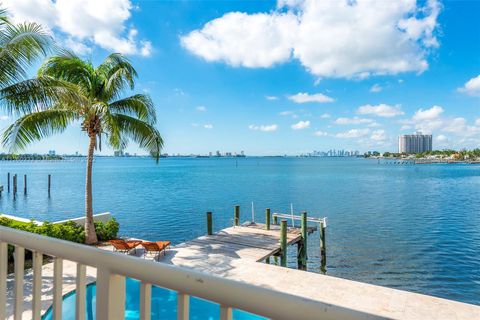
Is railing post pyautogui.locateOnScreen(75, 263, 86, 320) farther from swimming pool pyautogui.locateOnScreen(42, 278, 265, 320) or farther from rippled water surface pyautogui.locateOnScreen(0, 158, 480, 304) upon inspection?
rippled water surface pyautogui.locateOnScreen(0, 158, 480, 304)

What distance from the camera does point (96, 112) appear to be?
12.7 metres

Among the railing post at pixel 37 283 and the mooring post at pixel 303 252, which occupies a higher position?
the railing post at pixel 37 283

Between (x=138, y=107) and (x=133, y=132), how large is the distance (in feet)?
3.81

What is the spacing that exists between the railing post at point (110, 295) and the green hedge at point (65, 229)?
400 inches

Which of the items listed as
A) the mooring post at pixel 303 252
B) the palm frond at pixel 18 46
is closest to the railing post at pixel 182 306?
the palm frond at pixel 18 46

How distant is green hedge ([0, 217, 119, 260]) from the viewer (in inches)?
447

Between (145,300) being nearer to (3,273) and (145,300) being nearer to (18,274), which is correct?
(18,274)

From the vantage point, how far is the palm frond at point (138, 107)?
13.7 m

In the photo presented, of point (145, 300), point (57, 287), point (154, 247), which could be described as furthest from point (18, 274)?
point (154, 247)

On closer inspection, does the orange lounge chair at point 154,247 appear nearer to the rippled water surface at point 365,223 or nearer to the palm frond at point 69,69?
the palm frond at point 69,69

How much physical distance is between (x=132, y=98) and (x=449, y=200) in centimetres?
3996

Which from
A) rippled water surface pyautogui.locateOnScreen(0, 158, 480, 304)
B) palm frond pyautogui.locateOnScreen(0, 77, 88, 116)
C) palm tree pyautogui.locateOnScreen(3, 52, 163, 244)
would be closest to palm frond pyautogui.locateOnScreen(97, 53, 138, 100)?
palm tree pyautogui.locateOnScreen(3, 52, 163, 244)

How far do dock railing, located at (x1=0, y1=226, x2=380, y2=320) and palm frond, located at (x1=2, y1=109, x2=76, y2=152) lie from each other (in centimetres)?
988

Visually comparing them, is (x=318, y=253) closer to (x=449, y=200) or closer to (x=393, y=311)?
(x=393, y=311)
